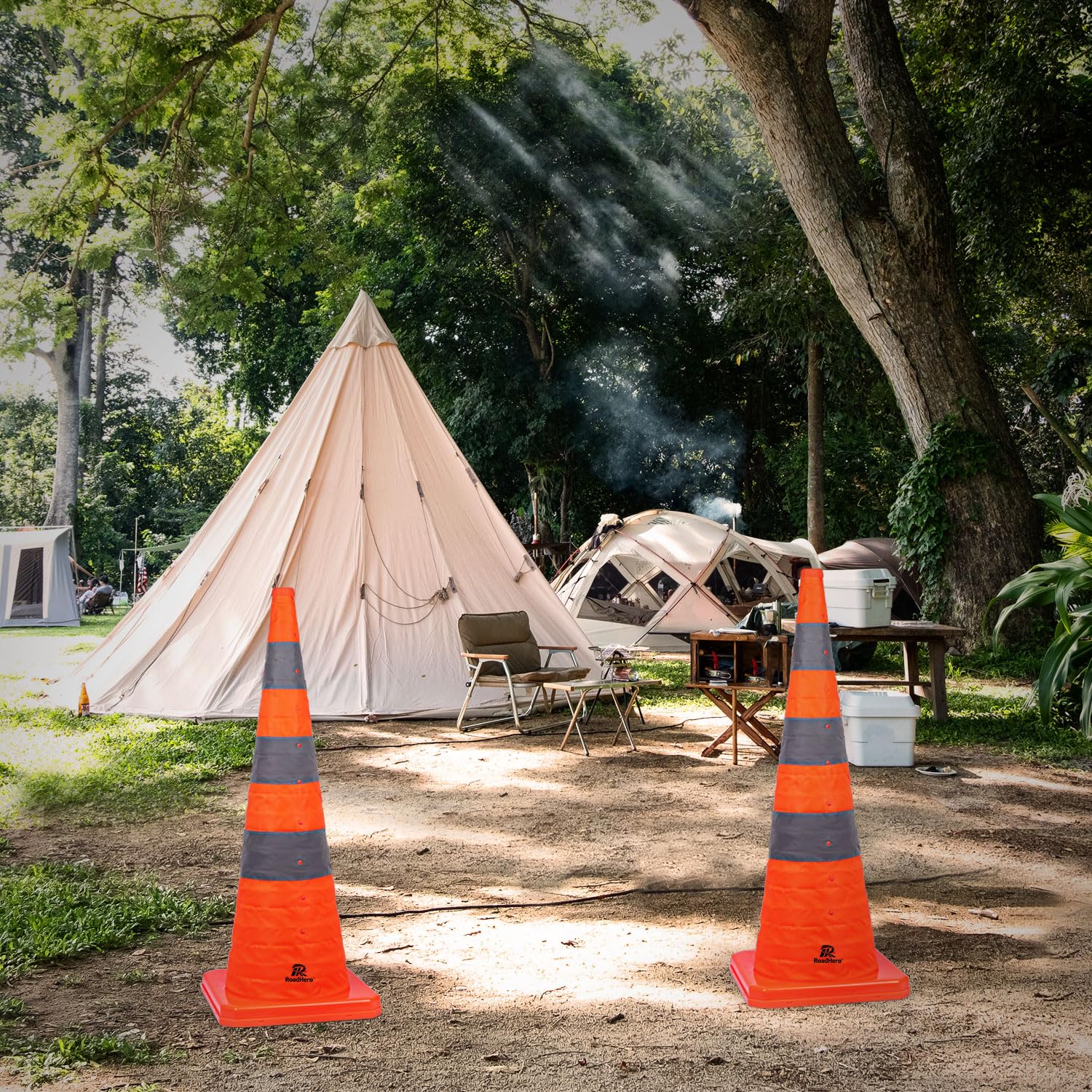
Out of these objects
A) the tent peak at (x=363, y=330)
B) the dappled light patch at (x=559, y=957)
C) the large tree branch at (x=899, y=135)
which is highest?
the large tree branch at (x=899, y=135)

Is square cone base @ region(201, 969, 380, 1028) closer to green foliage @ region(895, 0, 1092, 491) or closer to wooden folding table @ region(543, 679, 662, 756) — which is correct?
wooden folding table @ region(543, 679, 662, 756)

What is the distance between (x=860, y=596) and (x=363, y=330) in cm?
485

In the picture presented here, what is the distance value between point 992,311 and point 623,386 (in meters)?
6.77

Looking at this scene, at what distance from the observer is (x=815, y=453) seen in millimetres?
16953

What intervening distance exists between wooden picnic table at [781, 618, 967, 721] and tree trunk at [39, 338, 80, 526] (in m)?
20.5

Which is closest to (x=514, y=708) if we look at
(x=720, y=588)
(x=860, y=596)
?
(x=860, y=596)

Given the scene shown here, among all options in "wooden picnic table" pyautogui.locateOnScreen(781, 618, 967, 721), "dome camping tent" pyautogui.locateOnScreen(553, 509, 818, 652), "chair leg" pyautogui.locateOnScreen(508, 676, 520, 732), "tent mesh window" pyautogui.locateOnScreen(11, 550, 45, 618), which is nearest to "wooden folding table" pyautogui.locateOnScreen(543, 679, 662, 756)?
"chair leg" pyautogui.locateOnScreen(508, 676, 520, 732)

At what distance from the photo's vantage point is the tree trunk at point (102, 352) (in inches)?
1093

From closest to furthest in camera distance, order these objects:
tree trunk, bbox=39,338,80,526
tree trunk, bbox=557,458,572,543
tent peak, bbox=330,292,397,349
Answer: tent peak, bbox=330,292,397,349, tree trunk, bbox=557,458,572,543, tree trunk, bbox=39,338,80,526

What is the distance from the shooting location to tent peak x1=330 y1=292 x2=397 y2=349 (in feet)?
32.1

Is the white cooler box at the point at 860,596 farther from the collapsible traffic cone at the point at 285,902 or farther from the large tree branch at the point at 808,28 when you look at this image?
the large tree branch at the point at 808,28

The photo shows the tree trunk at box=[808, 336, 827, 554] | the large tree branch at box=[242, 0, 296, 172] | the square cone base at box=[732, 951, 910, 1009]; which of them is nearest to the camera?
the square cone base at box=[732, 951, 910, 1009]

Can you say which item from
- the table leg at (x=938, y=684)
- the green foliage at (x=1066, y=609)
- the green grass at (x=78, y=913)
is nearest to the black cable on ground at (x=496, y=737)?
the table leg at (x=938, y=684)

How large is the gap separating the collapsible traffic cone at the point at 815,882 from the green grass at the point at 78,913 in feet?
6.50
